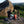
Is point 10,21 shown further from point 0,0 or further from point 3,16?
point 0,0

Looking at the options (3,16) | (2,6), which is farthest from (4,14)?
(2,6)

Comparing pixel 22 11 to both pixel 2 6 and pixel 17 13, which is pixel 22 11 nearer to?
pixel 17 13

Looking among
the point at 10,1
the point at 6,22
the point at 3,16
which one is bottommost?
the point at 6,22

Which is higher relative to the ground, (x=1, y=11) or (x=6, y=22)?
(x=1, y=11)

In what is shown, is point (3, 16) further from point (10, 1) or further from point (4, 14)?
point (10, 1)

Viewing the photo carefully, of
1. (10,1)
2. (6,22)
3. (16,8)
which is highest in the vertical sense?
(10,1)

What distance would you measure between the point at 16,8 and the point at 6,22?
29 centimetres

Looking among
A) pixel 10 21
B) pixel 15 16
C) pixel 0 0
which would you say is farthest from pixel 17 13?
pixel 0 0

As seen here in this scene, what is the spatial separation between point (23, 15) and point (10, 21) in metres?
0.24

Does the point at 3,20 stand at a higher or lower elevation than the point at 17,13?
lower

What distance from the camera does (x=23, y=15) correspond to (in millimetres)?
1041

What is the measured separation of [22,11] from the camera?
1.04 metres

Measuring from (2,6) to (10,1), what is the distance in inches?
6.2

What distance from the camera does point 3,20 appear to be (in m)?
1.03
